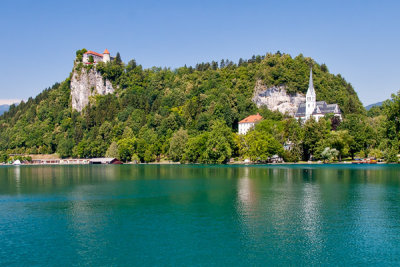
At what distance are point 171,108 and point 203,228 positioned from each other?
144m

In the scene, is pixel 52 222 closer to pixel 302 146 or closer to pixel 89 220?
pixel 89 220

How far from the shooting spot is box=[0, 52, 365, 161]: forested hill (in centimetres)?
14475

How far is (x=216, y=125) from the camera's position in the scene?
117000 mm

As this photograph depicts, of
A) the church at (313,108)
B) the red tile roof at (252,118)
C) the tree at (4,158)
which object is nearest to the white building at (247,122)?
the red tile roof at (252,118)

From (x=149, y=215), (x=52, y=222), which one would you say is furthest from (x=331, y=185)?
(x=52, y=222)

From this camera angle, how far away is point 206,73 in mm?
185750

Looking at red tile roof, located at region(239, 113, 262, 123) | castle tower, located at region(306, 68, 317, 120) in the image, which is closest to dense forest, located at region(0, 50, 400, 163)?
red tile roof, located at region(239, 113, 262, 123)

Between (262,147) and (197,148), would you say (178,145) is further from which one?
(262,147)

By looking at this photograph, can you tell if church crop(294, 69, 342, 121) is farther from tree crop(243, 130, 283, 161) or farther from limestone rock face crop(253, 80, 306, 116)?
tree crop(243, 130, 283, 161)

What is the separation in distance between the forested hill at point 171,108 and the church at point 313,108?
556cm

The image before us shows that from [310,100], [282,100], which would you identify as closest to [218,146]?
[310,100]

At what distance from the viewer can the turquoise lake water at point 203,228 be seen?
2217 centimetres

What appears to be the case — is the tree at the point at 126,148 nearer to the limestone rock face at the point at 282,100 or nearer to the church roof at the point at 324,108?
the limestone rock face at the point at 282,100

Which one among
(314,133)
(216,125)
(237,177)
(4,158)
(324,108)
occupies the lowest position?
(237,177)
